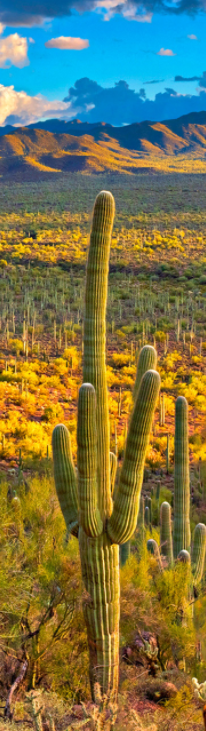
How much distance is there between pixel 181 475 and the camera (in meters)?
10.5

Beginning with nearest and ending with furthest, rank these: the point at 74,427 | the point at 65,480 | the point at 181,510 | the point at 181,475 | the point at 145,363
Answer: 1. the point at 145,363
2. the point at 65,480
3. the point at 181,475
4. the point at 181,510
5. the point at 74,427

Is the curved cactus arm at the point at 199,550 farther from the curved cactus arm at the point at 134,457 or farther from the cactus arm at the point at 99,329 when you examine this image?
the curved cactus arm at the point at 134,457

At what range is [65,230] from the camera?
51.8m

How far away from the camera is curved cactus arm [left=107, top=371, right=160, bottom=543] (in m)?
6.51

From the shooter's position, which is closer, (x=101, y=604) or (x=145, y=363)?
(x=101, y=604)

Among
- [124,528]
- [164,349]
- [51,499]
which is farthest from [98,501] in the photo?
[164,349]

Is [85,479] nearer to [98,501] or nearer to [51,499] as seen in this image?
[98,501]

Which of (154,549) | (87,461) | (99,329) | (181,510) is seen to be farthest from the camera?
(181,510)

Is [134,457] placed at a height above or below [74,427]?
above

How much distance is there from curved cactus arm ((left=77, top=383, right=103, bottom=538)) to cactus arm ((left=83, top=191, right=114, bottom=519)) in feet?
0.93

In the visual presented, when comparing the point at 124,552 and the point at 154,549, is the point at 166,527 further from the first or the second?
the point at 154,549

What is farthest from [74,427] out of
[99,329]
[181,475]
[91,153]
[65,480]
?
[91,153]

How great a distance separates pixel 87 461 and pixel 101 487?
1.92ft

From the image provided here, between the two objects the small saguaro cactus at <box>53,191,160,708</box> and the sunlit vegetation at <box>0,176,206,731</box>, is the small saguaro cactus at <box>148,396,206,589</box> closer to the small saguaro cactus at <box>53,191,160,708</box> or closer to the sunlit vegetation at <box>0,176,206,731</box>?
the sunlit vegetation at <box>0,176,206,731</box>
